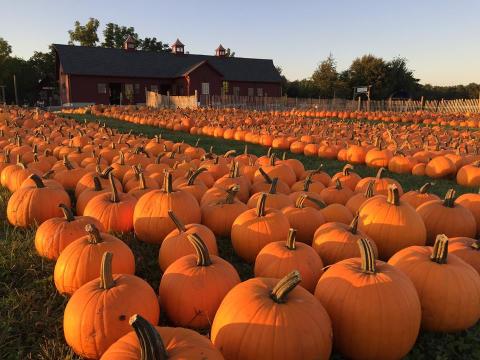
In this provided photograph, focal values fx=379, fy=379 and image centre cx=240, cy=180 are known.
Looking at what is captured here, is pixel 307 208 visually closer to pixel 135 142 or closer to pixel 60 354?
pixel 60 354

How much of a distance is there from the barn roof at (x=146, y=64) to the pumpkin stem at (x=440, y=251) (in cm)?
4822

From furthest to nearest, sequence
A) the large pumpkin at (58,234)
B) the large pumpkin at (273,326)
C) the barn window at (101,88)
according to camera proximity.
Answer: the barn window at (101,88) < the large pumpkin at (58,234) < the large pumpkin at (273,326)

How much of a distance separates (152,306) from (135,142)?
7.17 meters

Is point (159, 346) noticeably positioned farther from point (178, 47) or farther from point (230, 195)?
point (178, 47)

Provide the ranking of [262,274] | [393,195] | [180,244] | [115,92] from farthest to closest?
[115,92] → [393,195] → [180,244] → [262,274]

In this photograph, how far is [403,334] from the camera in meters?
2.45

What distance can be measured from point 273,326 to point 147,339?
0.79 metres

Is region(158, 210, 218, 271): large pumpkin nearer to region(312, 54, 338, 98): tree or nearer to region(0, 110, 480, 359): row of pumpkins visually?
region(0, 110, 480, 359): row of pumpkins

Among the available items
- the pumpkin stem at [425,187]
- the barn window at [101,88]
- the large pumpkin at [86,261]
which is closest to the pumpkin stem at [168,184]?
the large pumpkin at [86,261]

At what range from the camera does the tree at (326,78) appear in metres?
61.5

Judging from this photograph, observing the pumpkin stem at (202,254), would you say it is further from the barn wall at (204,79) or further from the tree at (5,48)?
the tree at (5,48)

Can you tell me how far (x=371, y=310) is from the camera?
243 centimetres

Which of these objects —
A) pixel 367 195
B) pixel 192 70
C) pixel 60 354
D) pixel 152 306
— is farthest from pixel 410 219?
pixel 192 70

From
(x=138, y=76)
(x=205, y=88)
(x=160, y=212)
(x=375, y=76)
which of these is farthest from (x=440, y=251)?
(x=375, y=76)
